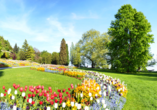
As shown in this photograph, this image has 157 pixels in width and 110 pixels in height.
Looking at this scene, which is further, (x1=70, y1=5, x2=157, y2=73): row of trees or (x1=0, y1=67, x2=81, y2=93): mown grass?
(x1=70, y1=5, x2=157, y2=73): row of trees

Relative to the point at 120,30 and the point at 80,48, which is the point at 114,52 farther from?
the point at 80,48

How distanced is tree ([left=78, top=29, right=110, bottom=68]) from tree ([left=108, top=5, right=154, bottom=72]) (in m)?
6.94

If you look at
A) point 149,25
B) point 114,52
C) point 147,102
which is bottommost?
point 147,102

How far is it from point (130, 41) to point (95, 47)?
10.1 metres

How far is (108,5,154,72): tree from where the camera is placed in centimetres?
1565

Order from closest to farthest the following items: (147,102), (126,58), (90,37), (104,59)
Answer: (147,102) < (126,58) < (104,59) < (90,37)

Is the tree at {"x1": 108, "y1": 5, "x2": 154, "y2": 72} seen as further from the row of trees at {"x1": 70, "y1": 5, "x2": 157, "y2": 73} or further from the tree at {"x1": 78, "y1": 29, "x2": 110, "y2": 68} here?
the tree at {"x1": 78, "y1": 29, "x2": 110, "y2": 68}

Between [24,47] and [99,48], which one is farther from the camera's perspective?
[24,47]

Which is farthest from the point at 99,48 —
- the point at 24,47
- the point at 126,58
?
the point at 24,47

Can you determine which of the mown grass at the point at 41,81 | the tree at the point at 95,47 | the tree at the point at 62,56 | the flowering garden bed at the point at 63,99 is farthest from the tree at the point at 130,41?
the tree at the point at 62,56

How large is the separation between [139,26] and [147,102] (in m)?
14.9

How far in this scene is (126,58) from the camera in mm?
15695

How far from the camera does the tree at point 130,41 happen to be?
15648 millimetres

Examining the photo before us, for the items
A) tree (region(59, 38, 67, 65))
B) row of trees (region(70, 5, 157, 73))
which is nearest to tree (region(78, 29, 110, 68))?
row of trees (region(70, 5, 157, 73))
